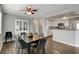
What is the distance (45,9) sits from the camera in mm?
2537

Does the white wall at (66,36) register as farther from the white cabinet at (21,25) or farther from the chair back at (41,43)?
the white cabinet at (21,25)

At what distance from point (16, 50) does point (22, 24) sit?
0.70 metres

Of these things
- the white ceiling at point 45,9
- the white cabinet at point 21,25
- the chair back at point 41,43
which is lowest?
the chair back at point 41,43

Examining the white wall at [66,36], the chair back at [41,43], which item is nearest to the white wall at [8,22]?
the chair back at [41,43]

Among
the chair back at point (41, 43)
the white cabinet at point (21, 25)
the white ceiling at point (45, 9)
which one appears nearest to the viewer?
the white ceiling at point (45, 9)

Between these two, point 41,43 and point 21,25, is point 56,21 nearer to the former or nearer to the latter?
point 41,43

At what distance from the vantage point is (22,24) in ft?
8.94

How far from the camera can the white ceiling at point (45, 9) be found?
7.72 ft

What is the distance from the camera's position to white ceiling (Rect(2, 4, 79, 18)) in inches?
92.7
